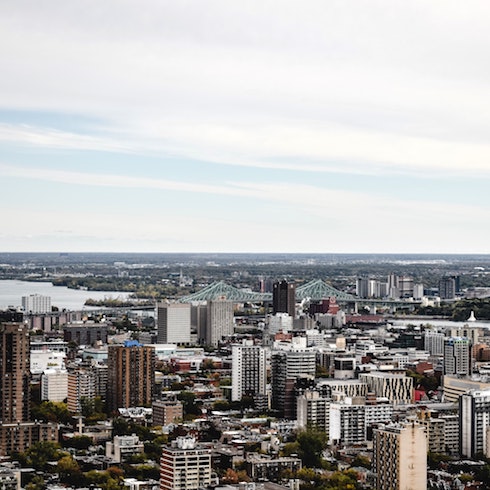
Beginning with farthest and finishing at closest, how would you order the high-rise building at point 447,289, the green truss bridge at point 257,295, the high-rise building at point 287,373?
the high-rise building at point 447,289 → the green truss bridge at point 257,295 → the high-rise building at point 287,373

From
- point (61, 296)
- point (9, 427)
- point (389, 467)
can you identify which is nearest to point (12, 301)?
point (61, 296)

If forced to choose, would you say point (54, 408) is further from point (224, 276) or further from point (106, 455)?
point (224, 276)

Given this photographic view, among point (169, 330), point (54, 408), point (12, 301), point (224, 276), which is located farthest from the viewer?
point (224, 276)

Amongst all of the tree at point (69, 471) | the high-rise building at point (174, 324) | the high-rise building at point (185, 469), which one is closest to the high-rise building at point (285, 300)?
the high-rise building at point (174, 324)

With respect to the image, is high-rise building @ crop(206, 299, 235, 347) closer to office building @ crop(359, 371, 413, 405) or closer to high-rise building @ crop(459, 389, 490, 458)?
office building @ crop(359, 371, 413, 405)

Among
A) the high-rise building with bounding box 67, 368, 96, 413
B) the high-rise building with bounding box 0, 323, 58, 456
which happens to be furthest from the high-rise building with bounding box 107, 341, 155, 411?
the high-rise building with bounding box 0, 323, 58, 456

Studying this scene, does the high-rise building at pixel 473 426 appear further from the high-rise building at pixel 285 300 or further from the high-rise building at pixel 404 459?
the high-rise building at pixel 285 300

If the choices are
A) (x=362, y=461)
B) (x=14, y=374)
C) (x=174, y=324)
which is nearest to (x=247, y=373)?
(x=14, y=374)
